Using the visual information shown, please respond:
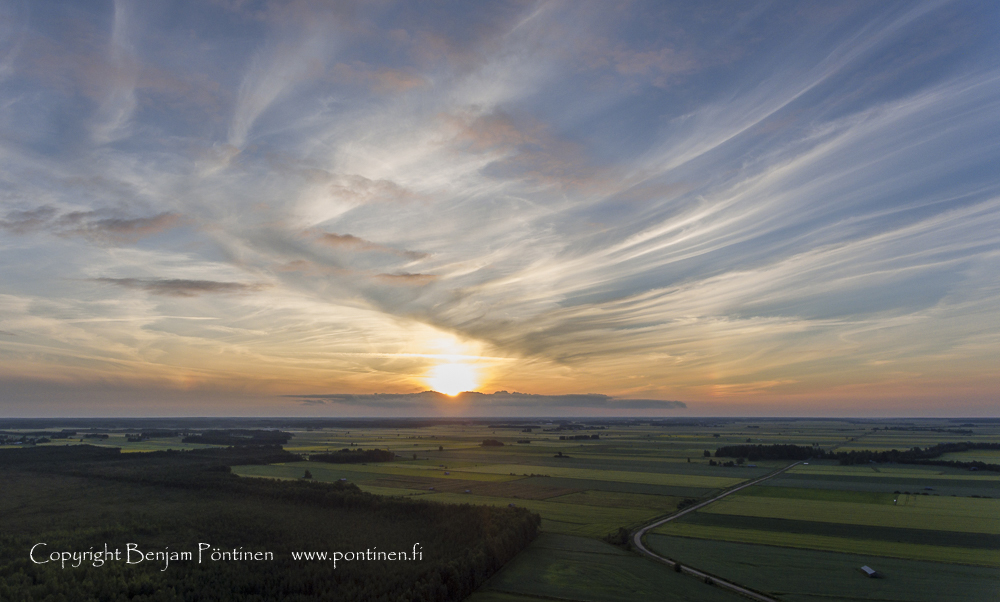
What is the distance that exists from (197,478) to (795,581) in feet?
355

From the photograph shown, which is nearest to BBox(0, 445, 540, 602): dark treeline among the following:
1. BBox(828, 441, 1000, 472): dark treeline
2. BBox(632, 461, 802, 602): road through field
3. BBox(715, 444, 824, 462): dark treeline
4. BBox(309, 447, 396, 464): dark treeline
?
BBox(632, 461, 802, 602): road through field

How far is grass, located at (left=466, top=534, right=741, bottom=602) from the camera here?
42.8 m

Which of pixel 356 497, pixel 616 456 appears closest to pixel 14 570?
pixel 356 497

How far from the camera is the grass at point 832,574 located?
41.5m

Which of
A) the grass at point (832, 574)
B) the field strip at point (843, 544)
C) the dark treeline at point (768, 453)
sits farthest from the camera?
the dark treeline at point (768, 453)

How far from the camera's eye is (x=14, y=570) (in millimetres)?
49125

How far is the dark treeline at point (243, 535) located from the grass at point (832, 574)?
21.0 m

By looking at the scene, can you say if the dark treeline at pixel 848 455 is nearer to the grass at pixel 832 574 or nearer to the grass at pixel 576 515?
the grass at pixel 576 515

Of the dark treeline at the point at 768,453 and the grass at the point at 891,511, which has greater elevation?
the grass at the point at 891,511

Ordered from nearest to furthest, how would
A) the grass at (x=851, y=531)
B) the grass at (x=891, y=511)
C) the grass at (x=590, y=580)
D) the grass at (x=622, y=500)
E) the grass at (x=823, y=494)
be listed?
the grass at (x=590, y=580) → the grass at (x=851, y=531) → the grass at (x=891, y=511) → the grass at (x=622, y=500) → the grass at (x=823, y=494)

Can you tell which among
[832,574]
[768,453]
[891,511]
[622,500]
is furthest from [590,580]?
[768,453]

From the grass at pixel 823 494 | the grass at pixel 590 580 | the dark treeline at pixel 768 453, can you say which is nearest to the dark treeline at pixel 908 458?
the dark treeline at pixel 768 453

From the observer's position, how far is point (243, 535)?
202 feet

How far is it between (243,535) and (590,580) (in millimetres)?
42054
